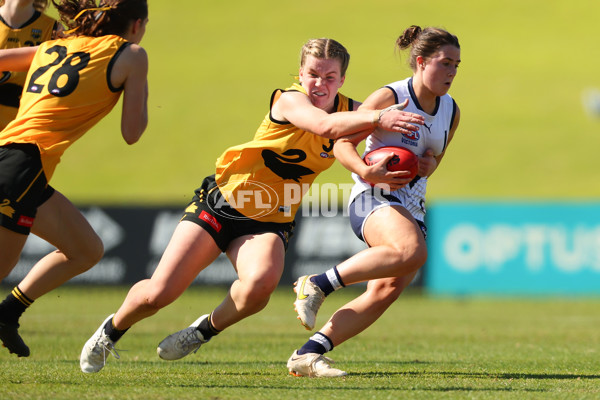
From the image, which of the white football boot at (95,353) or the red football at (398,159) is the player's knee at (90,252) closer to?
the white football boot at (95,353)

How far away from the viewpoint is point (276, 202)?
6.01 m

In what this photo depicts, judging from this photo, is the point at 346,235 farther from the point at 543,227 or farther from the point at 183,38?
the point at 183,38

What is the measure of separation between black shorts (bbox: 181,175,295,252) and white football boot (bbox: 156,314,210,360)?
61cm

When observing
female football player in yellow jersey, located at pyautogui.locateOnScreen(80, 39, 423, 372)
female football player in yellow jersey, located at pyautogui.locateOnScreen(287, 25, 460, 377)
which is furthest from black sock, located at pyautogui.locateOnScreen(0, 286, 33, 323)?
female football player in yellow jersey, located at pyautogui.locateOnScreen(287, 25, 460, 377)

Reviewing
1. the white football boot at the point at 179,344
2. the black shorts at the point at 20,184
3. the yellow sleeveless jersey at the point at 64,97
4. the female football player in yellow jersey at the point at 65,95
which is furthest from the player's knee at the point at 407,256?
the black shorts at the point at 20,184

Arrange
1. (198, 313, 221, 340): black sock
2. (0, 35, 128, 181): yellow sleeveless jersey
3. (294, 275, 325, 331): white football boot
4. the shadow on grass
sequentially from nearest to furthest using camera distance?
(0, 35, 128, 181): yellow sleeveless jersey < (294, 275, 325, 331): white football boot < the shadow on grass < (198, 313, 221, 340): black sock

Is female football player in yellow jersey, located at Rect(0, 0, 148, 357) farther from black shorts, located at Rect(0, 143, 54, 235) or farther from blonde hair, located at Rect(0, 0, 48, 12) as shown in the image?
blonde hair, located at Rect(0, 0, 48, 12)

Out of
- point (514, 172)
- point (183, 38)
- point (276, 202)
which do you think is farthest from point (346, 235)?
point (183, 38)

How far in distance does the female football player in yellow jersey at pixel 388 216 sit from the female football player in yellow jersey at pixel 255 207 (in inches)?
9.9

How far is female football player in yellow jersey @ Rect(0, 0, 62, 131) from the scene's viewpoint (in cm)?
623

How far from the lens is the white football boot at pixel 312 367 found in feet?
18.9

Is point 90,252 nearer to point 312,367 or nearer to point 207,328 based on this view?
point 207,328

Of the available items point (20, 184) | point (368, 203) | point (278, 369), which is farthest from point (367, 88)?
point (20, 184)

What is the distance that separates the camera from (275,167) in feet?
19.5
